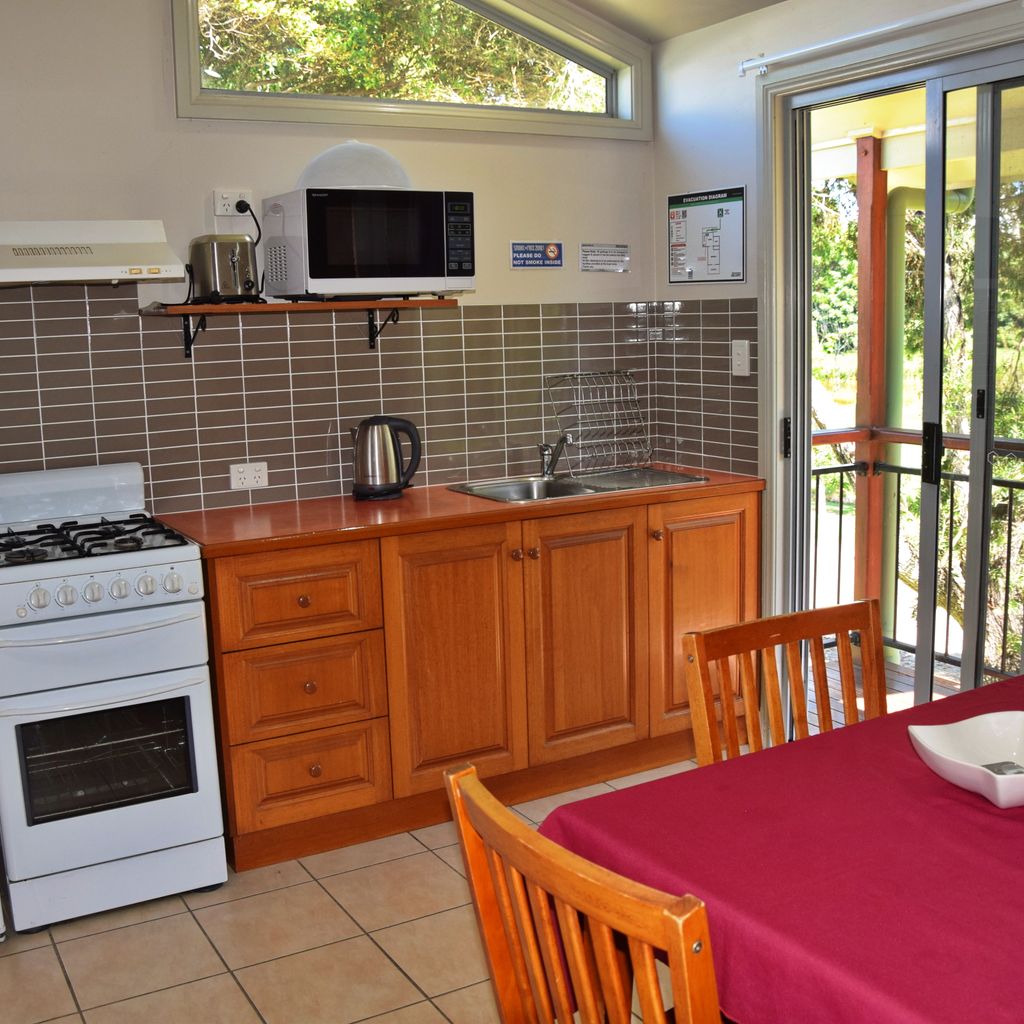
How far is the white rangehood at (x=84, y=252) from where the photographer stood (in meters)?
2.89

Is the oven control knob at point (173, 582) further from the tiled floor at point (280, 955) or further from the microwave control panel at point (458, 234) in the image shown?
the microwave control panel at point (458, 234)

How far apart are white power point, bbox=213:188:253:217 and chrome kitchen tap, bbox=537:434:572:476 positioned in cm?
120

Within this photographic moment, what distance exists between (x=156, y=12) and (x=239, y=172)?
0.47 m

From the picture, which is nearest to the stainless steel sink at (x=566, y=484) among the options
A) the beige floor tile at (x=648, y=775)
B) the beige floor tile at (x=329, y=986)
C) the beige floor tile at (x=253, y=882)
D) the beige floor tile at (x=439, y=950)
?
the beige floor tile at (x=648, y=775)

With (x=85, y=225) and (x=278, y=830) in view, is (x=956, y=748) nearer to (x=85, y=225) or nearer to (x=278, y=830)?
(x=278, y=830)

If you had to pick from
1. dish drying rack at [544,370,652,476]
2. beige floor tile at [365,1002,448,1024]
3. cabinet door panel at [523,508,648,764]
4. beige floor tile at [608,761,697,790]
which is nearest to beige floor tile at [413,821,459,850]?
cabinet door panel at [523,508,648,764]

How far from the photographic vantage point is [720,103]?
150 inches

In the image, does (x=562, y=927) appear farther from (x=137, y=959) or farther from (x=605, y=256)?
(x=605, y=256)

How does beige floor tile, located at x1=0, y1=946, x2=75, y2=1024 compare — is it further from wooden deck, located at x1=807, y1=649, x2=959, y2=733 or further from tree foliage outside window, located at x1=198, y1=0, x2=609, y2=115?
tree foliage outside window, located at x1=198, y1=0, x2=609, y2=115

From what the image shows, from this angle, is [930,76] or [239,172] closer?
[930,76]

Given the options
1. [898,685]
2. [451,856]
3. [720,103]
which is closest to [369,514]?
[451,856]

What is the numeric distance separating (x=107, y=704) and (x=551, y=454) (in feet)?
5.57

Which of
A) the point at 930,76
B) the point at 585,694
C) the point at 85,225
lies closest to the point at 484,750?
the point at 585,694

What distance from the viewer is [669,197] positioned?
4074 millimetres
